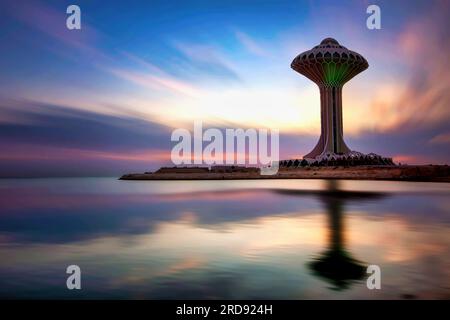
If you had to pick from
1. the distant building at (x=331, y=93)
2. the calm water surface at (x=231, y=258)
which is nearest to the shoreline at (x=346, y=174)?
the distant building at (x=331, y=93)

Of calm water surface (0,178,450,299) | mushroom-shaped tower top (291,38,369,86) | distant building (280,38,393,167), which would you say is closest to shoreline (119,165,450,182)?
distant building (280,38,393,167)

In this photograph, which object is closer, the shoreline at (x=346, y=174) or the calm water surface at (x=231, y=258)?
the calm water surface at (x=231, y=258)

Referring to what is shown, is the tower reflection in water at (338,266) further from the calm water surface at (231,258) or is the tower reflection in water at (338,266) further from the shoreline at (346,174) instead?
the shoreline at (346,174)

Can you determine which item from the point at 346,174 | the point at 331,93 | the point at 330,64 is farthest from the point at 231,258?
the point at 330,64

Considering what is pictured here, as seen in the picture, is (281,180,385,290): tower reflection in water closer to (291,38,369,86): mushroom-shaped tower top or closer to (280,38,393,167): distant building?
(280,38,393,167): distant building

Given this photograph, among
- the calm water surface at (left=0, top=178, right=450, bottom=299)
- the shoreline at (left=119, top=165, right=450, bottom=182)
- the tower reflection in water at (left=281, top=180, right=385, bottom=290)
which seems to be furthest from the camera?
the shoreline at (left=119, top=165, right=450, bottom=182)
